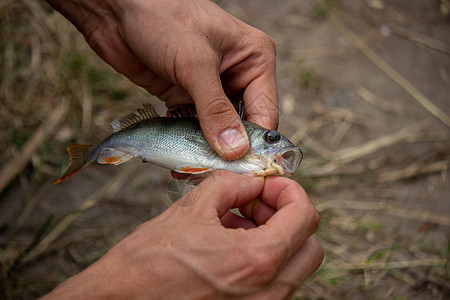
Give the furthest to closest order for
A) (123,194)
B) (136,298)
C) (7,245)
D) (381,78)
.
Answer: (381,78), (123,194), (7,245), (136,298)

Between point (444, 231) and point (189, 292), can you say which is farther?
point (444, 231)

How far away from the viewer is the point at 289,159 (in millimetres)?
1902

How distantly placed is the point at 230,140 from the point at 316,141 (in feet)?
6.21

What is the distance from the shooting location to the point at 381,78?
3969mm

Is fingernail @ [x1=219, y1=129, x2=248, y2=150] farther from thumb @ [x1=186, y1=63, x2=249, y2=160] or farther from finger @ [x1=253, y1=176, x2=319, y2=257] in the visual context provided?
finger @ [x1=253, y1=176, x2=319, y2=257]

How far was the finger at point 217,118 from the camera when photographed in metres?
1.84

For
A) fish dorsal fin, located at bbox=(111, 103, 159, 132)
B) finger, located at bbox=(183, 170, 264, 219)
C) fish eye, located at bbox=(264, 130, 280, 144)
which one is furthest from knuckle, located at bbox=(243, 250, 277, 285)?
fish dorsal fin, located at bbox=(111, 103, 159, 132)

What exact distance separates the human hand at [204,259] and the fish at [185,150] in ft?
1.06

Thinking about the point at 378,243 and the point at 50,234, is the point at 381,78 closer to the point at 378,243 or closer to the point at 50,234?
the point at 378,243

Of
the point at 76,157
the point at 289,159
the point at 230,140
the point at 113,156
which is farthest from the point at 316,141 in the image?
the point at 76,157

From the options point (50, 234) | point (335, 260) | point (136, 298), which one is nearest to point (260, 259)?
point (136, 298)

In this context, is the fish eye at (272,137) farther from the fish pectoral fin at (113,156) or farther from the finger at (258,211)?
the fish pectoral fin at (113,156)

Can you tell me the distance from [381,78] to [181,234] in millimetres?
3325

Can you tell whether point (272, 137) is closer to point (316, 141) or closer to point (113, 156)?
point (113, 156)
